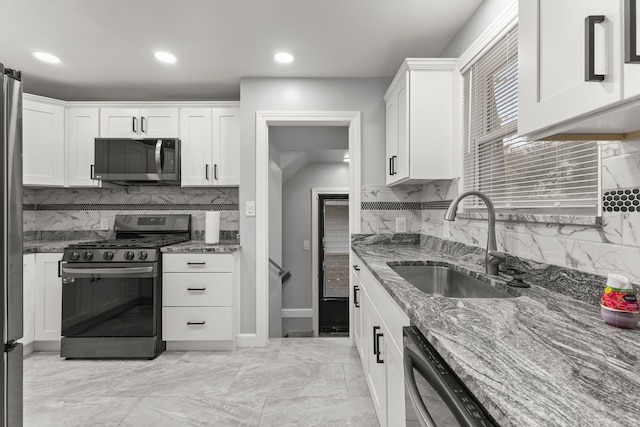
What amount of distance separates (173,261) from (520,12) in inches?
114

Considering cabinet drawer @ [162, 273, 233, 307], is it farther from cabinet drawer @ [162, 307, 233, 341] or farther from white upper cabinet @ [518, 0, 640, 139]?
white upper cabinet @ [518, 0, 640, 139]

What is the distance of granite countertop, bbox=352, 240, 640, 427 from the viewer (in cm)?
52

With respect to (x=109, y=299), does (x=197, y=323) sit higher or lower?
lower

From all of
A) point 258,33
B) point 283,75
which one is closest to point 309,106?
point 283,75

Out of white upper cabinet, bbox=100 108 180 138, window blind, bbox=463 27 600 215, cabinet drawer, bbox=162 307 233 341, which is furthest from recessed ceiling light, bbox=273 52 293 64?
cabinet drawer, bbox=162 307 233 341

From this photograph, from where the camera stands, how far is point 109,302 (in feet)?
9.30

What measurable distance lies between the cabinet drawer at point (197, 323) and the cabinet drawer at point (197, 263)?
13.3 inches

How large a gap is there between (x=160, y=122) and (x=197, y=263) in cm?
147

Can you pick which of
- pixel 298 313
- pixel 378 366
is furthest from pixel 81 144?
pixel 298 313

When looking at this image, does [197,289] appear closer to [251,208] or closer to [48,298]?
[251,208]

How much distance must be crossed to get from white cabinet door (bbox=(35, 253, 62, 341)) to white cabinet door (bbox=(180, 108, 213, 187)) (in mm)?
1407

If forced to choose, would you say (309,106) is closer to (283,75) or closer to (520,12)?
(283,75)

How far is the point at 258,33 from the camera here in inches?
95.3

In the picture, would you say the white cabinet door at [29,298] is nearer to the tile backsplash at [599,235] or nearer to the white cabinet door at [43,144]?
the white cabinet door at [43,144]
